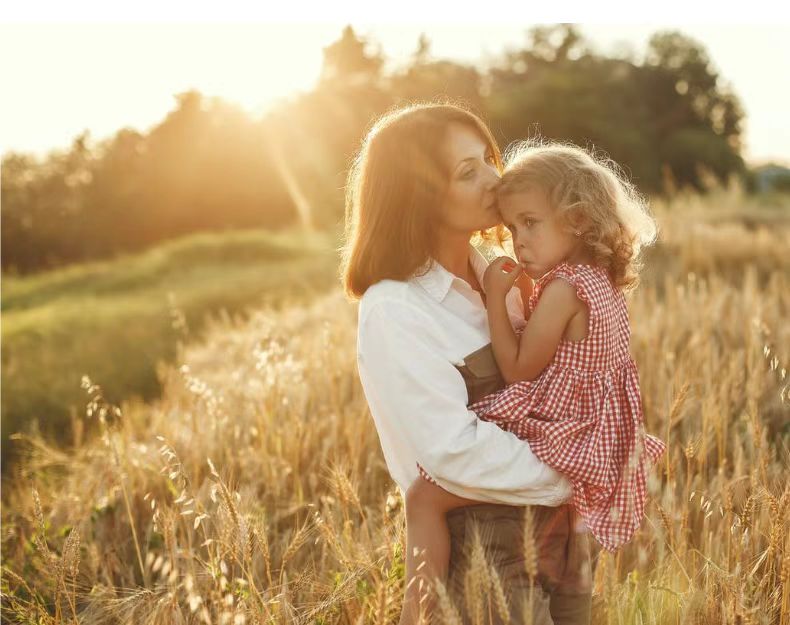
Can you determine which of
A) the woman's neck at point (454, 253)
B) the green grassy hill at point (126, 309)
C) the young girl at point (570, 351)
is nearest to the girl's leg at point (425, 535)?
the young girl at point (570, 351)

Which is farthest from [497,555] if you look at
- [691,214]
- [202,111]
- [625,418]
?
[202,111]

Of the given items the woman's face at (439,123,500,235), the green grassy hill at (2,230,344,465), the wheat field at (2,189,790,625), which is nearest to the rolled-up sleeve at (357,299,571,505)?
the wheat field at (2,189,790,625)

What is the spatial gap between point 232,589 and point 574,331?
3.67ft

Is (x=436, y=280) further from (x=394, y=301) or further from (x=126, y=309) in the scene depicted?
(x=126, y=309)

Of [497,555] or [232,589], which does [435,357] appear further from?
[232,589]

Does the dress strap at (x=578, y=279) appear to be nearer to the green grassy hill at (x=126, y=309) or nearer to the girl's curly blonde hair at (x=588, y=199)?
the girl's curly blonde hair at (x=588, y=199)

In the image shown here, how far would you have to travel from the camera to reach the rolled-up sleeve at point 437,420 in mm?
1841

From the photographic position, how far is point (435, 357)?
192cm

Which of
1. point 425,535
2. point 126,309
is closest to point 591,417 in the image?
point 425,535

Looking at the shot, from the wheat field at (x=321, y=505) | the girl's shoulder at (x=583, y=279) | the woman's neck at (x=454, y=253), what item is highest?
the woman's neck at (x=454, y=253)

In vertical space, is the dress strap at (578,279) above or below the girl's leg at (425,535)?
above

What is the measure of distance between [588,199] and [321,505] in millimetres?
1906

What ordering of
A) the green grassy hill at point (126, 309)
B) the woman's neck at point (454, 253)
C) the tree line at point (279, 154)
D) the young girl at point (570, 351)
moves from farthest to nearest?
1. the tree line at point (279, 154)
2. the green grassy hill at point (126, 309)
3. the woman's neck at point (454, 253)
4. the young girl at point (570, 351)

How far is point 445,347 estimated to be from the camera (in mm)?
1993
